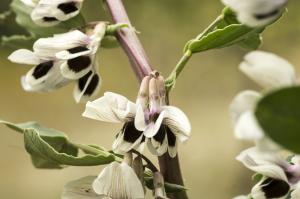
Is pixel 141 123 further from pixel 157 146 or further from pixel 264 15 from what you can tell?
pixel 264 15

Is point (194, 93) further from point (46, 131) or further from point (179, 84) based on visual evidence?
point (46, 131)

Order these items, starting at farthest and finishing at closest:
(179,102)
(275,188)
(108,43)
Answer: (179,102) < (108,43) < (275,188)

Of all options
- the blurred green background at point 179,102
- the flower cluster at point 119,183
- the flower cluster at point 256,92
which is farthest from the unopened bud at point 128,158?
the blurred green background at point 179,102

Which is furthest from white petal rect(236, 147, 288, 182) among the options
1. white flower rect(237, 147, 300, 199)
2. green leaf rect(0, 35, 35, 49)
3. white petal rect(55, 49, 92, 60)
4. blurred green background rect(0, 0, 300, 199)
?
blurred green background rect(0, 0, 300, 199)

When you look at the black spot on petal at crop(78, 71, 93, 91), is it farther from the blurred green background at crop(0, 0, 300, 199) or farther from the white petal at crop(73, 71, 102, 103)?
the blurred green background at crop(0, 0, 300, 199)

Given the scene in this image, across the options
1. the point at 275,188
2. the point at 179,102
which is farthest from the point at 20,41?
the point at 179,102

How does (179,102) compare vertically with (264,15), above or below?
below
